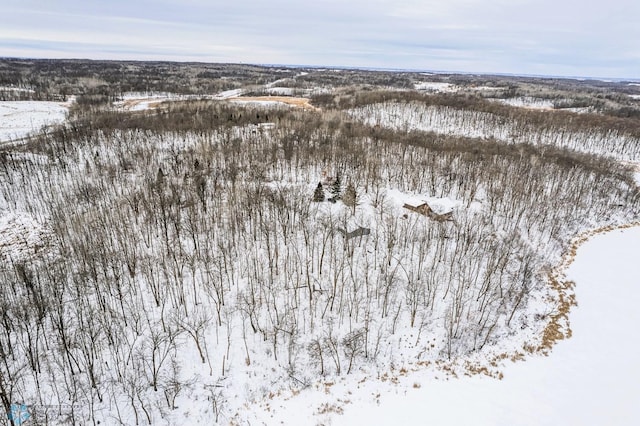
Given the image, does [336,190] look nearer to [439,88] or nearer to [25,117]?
[25,117]

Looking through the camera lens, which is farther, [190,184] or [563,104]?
[563,104]

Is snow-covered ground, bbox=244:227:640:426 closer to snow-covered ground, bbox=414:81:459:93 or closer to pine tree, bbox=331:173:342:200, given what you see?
pine tree, bbox=331:173:342:200

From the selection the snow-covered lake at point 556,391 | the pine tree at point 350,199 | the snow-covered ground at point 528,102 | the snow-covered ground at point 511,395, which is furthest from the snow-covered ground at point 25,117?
the snow-covered ground at point 528,102

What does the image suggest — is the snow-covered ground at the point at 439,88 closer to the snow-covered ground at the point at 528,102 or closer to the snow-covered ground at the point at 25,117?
the snow-covered ground at the point at 528,102

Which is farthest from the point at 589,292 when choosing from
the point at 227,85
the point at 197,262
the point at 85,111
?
the point at 227,85

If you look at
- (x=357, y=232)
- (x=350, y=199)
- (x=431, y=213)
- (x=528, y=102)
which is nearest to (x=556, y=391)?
(x=357, y=232)

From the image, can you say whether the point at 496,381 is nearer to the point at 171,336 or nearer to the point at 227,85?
the point at 171,336
